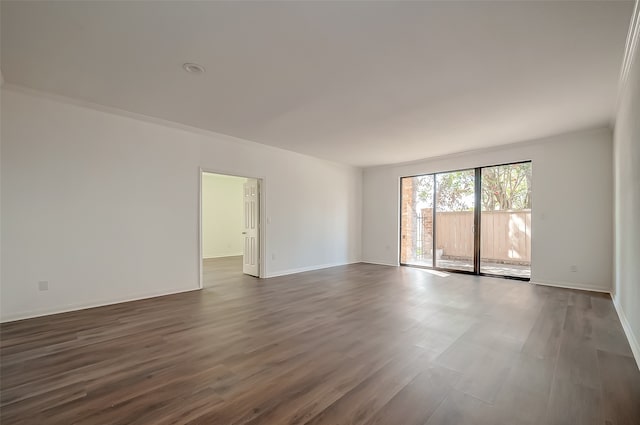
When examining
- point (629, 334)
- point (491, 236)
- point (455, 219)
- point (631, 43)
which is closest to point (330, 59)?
point (631, 43)

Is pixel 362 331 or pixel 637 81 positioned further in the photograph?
pixel 362 331

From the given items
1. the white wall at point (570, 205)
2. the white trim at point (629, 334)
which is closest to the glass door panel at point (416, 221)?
the white wall at point (570, 205)

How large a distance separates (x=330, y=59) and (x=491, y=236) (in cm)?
535

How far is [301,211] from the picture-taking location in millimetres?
Result: 6578

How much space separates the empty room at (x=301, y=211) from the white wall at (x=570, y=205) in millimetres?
31

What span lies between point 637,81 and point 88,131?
5.92 meters

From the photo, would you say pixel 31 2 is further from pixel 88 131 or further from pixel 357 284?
pixel 357 284

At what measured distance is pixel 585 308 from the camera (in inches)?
152

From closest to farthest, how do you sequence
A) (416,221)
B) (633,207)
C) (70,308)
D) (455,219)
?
(633,207) < (70,308) < (455,219) < (416,221)

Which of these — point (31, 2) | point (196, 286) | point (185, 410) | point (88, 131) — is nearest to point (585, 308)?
point (185, 410)

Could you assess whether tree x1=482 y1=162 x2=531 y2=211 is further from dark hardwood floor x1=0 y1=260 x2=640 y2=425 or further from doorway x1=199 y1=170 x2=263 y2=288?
doorway x1=199 y1=170 x2=263 y2=288

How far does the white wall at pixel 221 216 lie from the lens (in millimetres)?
9188

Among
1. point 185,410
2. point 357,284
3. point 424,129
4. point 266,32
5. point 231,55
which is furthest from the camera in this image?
point 357,284

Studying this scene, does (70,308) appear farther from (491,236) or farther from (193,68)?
(491,236)
